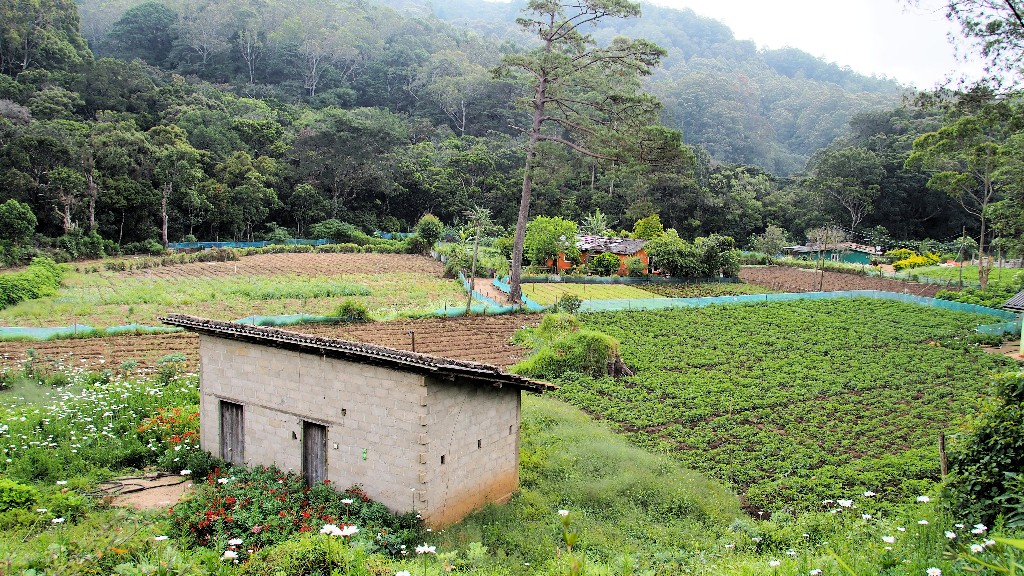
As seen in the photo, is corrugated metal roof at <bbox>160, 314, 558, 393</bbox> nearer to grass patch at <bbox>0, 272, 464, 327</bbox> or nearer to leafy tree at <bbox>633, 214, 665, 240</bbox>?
grass patch at <bbox>0, 272, 464, 327</bbox>

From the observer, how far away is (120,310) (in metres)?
25.2

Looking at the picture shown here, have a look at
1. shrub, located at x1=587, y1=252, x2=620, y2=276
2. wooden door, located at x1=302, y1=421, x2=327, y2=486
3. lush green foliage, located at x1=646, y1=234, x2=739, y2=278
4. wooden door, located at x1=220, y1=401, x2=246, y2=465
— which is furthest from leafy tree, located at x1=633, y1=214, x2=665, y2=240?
wooden door, located at x1=302, y1=421, x2=327, y2=486

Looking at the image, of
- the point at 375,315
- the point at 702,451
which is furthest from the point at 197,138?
the point at 702,451

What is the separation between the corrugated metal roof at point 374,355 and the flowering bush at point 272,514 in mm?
1814

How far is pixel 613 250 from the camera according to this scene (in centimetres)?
4378

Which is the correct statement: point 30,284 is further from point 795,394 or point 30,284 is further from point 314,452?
point 795,394

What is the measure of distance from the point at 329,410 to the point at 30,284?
919 inches

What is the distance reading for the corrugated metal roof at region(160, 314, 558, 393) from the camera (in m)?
9.05

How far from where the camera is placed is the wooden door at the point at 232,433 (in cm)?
1081

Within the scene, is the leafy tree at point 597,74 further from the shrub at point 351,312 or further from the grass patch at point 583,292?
the shrub at point 351,312

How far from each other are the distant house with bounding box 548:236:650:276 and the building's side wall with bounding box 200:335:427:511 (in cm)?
3290

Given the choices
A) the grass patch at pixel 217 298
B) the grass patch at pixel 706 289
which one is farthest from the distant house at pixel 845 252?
the grass patch at pixel 217 298

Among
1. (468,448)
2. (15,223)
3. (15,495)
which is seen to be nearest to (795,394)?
(468,448)

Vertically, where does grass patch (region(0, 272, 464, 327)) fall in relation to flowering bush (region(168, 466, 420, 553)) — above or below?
above
